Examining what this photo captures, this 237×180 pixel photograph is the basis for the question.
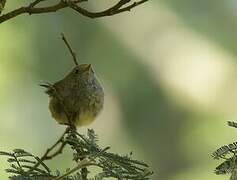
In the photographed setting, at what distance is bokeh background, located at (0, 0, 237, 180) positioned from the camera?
6270 millimetres

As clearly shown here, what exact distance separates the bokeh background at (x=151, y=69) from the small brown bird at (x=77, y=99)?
4.09 meters

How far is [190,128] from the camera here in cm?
653

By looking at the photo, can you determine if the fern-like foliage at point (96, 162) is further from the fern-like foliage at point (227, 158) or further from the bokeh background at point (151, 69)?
the bokeh background at point (151, 69)

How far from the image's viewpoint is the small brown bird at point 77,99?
1830 millimetres

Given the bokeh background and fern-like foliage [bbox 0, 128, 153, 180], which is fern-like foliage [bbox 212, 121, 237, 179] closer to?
fern-like foliage [bbox 0, 128, 153, 180]

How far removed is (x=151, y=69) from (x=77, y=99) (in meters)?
4.83

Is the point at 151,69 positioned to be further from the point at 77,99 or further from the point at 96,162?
the point at 96,162

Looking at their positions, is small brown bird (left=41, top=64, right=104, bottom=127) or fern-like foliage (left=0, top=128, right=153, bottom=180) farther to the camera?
small brown bird (left=41, top=64, right=104, bottom=127)

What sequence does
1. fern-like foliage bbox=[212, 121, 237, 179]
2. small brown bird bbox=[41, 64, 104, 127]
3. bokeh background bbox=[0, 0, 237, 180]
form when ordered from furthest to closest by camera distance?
bokeh background bbox=[0, 0, 237, 180] < small brown bird bbox=[41, 64, 104, 127] < fern-like foliage bbox=[212, 121, 237, 179]

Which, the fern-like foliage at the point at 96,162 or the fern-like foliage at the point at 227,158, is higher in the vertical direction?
the fern-like foliage at the point at 96,162

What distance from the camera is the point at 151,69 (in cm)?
669

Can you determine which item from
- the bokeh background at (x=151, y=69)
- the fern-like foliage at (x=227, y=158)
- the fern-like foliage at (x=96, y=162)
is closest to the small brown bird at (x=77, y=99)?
the fern-like foliage at (x=96, y=162)

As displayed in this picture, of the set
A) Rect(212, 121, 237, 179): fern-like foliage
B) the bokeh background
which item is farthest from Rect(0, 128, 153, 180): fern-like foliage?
the bokeh background

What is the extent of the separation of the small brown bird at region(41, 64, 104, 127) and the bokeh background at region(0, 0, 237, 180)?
161 inches
